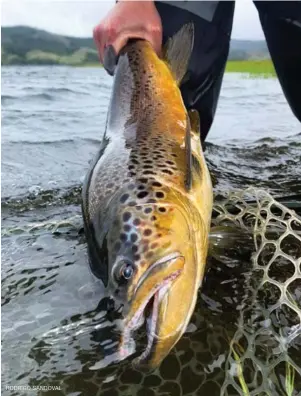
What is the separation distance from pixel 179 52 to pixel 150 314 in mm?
1992

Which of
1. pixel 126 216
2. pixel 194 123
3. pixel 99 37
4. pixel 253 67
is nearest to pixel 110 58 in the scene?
pixel 99 37

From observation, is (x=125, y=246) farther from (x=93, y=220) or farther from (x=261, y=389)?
(x=261, y=389)

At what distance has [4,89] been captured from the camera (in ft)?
42.0

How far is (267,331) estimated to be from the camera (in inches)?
92.5

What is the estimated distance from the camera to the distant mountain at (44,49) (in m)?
10.9

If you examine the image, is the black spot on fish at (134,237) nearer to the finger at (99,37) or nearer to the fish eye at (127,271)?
the fish eye at (127,271)

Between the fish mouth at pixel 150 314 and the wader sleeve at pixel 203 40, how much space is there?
8.00 feet

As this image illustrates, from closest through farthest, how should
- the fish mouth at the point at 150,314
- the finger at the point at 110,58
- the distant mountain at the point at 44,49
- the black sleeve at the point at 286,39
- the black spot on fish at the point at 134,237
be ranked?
the fish mouth at the point at 150,314 < the black spot on fish at the point at 134,237 < the finger at the point at 110,58 < the black sleeve at the point at 286,39 < the distant mountain at the point at 44,49

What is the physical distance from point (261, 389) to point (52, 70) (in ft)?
55.8

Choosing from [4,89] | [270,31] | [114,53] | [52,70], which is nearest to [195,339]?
[114,53]

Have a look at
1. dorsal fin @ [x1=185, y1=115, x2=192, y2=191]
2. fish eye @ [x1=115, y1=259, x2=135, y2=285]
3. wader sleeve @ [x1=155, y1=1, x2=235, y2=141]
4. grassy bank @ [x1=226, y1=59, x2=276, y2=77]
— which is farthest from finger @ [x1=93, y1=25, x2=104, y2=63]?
grassy bank @ [x1=226, y1=59, x2=276, y2=77]

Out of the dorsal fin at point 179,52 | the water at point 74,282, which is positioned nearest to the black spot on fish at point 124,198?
the water at point 74,282

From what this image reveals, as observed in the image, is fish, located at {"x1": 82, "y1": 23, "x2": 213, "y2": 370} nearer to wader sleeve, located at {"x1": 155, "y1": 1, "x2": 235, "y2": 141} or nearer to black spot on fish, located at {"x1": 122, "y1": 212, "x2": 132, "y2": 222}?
black spot on fish, located at {"x1": 122, "y1": 212, "x2": 132, "y2": 222}

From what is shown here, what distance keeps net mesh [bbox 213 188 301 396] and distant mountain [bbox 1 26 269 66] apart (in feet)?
25.0
